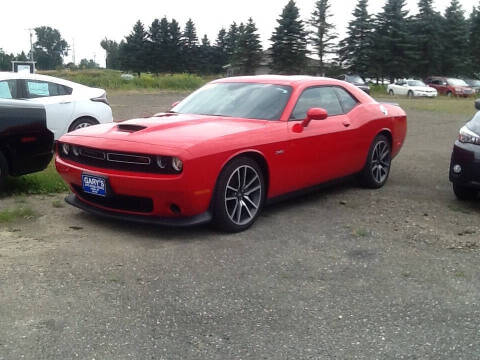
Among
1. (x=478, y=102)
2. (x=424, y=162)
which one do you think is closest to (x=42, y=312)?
(x=478, y=102)

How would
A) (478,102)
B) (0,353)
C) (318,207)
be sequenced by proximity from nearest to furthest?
(0,353) < (318,207) < (478,102)

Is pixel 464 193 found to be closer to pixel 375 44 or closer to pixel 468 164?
pixel 468 164

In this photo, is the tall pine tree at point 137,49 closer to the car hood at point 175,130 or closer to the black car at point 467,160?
the black car at point 467,160

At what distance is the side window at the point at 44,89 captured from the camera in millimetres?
9196

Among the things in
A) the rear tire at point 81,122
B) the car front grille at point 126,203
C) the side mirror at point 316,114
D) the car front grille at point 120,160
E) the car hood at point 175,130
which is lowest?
the car front grille at point 126,203

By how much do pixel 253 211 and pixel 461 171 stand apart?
2.45 m

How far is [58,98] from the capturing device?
30.8 ft

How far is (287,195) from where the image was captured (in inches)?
224

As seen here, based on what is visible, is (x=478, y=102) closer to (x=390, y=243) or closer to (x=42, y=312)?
(x=390, y=243)

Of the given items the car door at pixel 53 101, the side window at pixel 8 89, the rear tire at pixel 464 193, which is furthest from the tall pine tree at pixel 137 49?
the rear tire at pixel 464 193

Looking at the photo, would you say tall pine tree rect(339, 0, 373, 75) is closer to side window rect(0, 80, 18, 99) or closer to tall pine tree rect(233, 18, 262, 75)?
tall pine tree rect(233, 18, 262, 75)

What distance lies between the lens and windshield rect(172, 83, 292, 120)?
18.9ft

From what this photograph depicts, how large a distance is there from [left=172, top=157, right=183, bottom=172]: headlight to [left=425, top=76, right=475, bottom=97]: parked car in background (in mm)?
37119

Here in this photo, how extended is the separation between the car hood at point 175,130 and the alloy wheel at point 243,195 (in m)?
0.38
